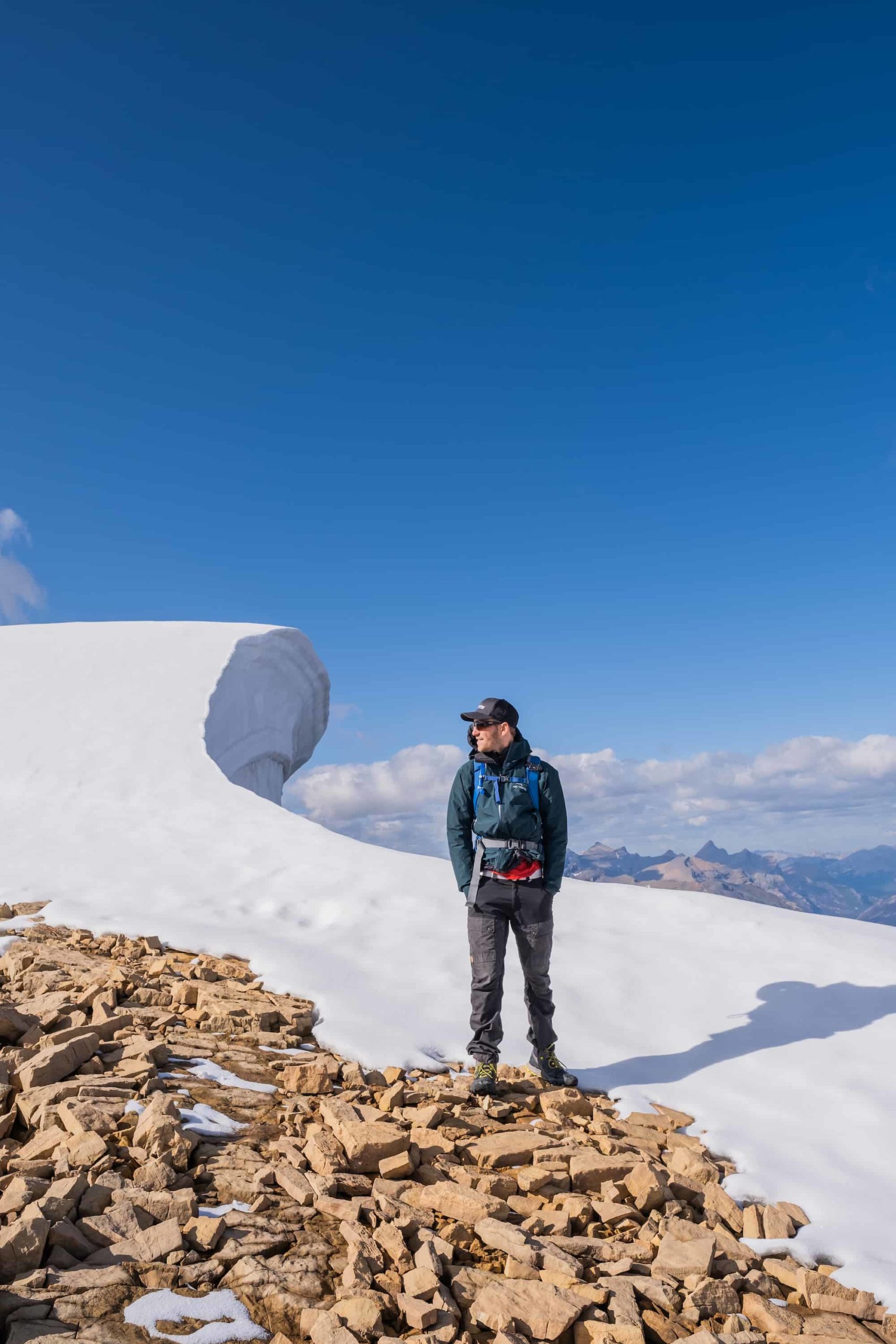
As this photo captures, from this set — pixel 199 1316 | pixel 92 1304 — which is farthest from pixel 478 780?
pixel 92 1304

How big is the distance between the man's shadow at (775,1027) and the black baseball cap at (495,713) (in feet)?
9.10

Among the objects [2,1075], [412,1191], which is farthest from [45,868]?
[412,1191]

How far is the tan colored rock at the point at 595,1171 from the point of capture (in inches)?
169

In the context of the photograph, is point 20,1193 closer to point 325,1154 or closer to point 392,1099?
point 325,1154

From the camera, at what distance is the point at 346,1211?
12.0ft

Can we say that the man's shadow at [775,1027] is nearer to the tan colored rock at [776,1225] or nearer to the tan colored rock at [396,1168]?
the tan colored rock at [776,1225]

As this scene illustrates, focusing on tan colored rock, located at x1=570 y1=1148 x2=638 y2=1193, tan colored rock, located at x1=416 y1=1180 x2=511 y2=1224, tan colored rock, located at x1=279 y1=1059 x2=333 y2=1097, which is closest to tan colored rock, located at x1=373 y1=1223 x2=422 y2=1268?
tan colored rock, located at x1=416 y1=1180 x2=511 y2=1224

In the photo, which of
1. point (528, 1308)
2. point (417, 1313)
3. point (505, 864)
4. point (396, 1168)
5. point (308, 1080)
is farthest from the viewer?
point (505, 864)

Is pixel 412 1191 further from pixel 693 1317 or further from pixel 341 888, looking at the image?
pixel 341 888

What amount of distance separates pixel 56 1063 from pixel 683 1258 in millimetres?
3421

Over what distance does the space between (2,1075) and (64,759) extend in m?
11.5

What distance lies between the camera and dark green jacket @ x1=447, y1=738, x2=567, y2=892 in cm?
599

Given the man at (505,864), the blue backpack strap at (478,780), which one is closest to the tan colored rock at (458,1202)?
the man at (505,864)

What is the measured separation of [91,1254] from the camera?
10.3 ft
